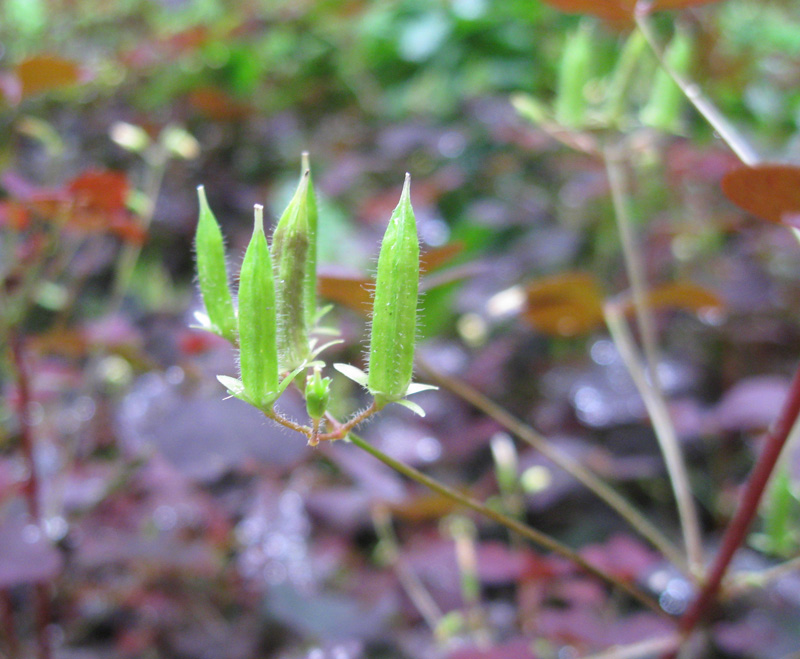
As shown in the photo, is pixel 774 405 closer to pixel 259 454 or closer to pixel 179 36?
pixel 259 454

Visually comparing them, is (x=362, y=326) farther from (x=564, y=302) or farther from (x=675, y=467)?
(x=675, y=467)

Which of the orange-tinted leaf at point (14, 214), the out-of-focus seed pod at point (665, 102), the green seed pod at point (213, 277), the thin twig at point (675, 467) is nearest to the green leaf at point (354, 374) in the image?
the green seed pod at point (213, 277)

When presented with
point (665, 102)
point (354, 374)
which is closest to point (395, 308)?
point (354, 374)

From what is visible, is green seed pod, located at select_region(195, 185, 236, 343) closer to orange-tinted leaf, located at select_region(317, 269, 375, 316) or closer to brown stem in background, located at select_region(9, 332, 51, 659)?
orange-tinted leaf, located at select_region(317, 269, 375, 316)

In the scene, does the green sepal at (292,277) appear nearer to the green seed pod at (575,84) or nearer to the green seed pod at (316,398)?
the green seed pod at (316,398)

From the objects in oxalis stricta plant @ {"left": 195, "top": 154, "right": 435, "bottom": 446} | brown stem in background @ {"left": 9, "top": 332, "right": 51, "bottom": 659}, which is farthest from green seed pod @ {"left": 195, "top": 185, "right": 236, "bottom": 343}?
brown stem in background @ {"left": 9, "top": 332, "right": 51, "bottom": 659}

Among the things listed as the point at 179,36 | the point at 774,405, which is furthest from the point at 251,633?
the point at 179,36
